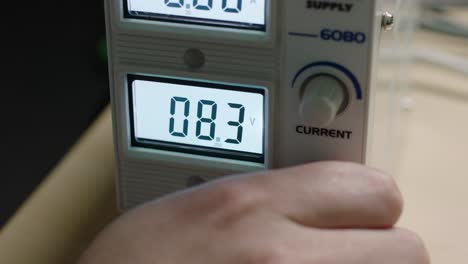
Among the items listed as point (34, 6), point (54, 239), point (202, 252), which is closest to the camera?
point (202, 252)

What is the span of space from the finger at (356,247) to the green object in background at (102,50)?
0.38 metres

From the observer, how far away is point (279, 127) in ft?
1.63

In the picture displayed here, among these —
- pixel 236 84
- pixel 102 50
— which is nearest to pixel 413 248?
pixel 236 84

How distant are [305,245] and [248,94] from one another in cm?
10

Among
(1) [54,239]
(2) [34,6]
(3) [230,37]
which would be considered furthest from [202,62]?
(2) [34,6]

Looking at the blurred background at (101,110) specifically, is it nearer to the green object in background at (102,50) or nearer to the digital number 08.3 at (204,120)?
the green object in background at (102,50)

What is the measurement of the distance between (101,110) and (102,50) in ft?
0.25

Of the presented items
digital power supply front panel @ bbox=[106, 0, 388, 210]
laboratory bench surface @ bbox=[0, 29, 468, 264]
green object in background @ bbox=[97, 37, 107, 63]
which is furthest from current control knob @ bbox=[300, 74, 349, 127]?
green object in background @ bbox=[97, 37, 107, 63]

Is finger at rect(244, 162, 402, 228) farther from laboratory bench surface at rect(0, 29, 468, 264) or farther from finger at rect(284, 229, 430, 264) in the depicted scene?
laboratory bench surface at rect(0, 29, 468, 264)

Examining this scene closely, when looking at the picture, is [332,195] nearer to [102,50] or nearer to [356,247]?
[356,247]

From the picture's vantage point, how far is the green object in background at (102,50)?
2.57ft

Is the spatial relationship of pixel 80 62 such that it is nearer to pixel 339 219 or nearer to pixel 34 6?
pixel 34 6

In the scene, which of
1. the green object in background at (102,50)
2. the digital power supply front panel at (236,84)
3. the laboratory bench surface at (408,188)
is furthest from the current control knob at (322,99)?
the green object in background at (102,50)

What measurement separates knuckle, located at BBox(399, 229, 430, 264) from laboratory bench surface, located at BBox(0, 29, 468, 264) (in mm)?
109
